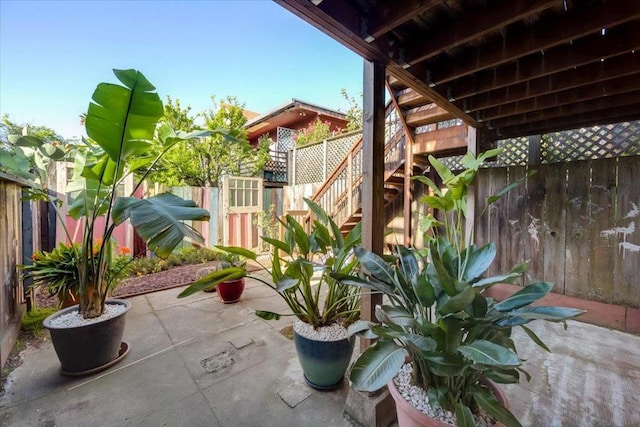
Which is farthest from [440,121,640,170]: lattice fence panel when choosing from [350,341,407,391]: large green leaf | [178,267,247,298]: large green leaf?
[178,267,247,298]: large green leaf

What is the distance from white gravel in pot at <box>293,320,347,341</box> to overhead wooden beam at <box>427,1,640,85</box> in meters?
1.92

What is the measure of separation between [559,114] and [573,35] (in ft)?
5.02

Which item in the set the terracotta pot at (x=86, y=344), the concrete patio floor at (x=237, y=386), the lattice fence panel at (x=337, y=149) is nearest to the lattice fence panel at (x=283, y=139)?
the lattice fence panel at (x=337, y=149)

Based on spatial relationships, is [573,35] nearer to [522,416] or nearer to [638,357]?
[522,416]

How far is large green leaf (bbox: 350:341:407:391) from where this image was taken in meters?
0.97

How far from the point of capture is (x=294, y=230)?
1.82m

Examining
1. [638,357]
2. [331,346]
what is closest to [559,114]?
[638,357]

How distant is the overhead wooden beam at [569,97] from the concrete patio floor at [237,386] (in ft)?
7.09

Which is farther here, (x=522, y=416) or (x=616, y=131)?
(x=616, y=131)

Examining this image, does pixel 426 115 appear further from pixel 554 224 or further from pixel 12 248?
pixel 12 248

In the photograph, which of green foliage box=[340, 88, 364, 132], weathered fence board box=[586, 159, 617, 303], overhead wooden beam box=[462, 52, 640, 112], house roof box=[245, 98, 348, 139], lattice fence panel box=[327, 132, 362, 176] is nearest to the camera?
overhead wooden beam box=[462, 52, 640, 112]

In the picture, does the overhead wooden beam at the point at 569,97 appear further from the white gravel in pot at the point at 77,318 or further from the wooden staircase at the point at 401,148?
the white gravel in pot at the point at 77,318

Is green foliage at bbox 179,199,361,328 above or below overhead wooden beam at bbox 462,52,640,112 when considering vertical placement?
below

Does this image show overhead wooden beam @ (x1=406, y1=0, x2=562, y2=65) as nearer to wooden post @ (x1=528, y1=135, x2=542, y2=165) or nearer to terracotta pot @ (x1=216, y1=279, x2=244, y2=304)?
wooden post @ (x1=528, y1=135, x2=542, y2=165)
